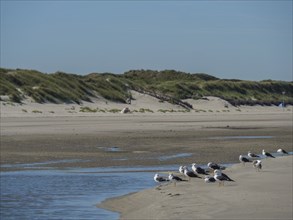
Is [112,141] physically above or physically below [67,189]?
above

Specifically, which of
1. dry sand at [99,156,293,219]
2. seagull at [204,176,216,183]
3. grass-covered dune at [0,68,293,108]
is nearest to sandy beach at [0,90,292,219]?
dry sand at [99,156,293,219]

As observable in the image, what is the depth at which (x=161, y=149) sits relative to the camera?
25.0 meters

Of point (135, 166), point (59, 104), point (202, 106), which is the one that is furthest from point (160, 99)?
point (135, 166)

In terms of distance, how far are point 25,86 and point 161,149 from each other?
2983 cm

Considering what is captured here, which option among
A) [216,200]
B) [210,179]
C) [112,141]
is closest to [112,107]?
[112,141]

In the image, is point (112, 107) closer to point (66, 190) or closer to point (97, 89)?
point (97, 89)

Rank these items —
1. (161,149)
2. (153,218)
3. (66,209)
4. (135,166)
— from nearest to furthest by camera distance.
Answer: (153,218), (66,209), (135,166), (161,149)

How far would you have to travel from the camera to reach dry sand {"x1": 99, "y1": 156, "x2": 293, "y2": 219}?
438 inches

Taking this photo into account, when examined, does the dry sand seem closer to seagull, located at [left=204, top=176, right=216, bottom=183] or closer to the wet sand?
seagull, located at [left=204, top=176, right=216, bottom=183]

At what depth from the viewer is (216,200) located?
12570 mm

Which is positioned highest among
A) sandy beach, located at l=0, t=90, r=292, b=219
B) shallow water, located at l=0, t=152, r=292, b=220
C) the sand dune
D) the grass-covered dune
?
the grass-covered dune

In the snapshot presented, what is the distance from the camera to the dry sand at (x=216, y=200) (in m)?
11.1

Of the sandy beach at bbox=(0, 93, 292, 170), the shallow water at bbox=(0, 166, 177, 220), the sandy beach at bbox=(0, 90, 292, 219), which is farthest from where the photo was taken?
the sandy beach at bbox=(0, 93, 292, 170)

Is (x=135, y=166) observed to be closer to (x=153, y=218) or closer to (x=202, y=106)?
(x=153, y=218)
